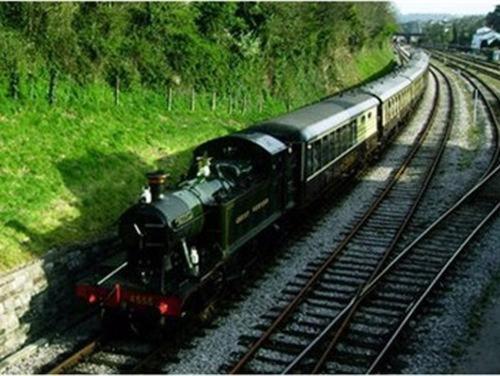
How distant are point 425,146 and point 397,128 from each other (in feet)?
12.1

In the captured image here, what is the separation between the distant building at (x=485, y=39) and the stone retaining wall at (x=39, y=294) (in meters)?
115

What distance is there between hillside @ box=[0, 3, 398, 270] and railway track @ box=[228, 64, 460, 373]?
15.7 ft

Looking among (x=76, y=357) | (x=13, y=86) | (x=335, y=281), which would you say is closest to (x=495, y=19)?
(x=13, y=86)

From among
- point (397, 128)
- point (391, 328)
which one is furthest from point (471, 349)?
point (397, 128)

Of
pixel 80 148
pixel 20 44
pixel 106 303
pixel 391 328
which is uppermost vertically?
pixel 20 44

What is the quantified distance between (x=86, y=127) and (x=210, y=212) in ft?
25.6

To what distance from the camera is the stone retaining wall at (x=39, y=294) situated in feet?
38.1

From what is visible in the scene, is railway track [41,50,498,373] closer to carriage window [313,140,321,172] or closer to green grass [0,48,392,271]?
carriage window [313,140,321,172]

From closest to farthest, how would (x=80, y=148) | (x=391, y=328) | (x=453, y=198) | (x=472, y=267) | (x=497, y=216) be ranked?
(x=391, y=328) → (x=472, y=267) → (x=80, y=148) → (x=497, y=216) → (x=453, y=198)

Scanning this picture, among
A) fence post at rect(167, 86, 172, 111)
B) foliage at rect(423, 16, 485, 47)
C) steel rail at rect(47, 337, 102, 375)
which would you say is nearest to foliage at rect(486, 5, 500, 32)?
foliage at rect(423, 16, 485, 47)

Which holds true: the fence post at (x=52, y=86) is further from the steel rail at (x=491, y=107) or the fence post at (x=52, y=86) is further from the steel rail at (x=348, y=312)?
the steel rail at (x=491, y=107)

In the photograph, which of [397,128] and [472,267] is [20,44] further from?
[397,128]

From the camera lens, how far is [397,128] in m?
33.3

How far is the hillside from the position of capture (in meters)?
14.7
